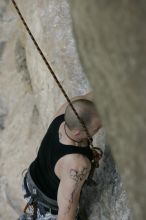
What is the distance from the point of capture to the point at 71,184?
3080mm

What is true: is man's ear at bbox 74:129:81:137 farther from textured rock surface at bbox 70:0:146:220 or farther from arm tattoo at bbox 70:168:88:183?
textured rock surface at bbox 70:0:146:220

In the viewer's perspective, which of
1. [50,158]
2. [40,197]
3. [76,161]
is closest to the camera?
[76,161]

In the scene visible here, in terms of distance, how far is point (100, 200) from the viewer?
350 centimetres

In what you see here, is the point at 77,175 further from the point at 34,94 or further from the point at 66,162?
the point at 34,94

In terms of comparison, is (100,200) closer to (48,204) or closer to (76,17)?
(48,204)

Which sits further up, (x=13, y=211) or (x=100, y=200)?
(x=100, y=200)

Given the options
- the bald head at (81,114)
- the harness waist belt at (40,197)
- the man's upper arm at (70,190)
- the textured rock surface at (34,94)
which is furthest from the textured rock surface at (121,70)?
the harness waist belt at (40,197)

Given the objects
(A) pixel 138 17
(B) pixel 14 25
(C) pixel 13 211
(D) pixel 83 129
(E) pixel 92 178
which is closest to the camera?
(A) pixel 138 17

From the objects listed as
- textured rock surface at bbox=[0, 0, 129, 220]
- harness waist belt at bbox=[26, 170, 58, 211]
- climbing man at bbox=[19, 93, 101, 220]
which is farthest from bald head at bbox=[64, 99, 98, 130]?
harness waist belt at bbox=[26, 170, 58, 211]

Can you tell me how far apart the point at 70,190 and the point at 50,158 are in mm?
293

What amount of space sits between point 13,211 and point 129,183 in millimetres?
3978

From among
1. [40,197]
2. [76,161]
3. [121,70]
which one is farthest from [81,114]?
[121,70]

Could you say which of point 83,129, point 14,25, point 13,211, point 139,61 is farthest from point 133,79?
point 14,25

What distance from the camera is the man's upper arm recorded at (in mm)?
3039
